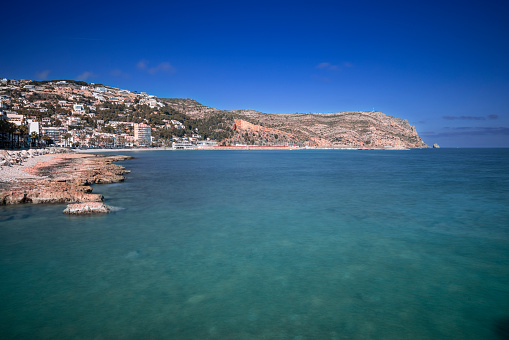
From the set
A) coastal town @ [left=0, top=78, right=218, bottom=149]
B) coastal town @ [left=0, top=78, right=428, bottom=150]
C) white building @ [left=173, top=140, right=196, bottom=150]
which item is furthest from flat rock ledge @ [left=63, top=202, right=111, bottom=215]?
white building @ [left=173, top=140, right=196, bottom=150]

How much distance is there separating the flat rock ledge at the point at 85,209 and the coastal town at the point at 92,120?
317 ft

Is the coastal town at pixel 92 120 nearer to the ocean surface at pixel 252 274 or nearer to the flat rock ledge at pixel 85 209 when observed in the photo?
the flat rock ledge at pixel 85 209

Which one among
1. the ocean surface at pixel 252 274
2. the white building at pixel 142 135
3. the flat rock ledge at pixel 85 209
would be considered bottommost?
the ocean surface at pixel 252 274

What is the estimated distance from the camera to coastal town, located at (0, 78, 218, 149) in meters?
129

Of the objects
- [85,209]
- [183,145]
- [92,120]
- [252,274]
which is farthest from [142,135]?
[252,274]

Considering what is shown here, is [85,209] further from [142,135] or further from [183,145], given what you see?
[183,145]

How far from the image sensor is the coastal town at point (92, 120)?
129 meters

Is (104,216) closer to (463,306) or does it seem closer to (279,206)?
(279,206)

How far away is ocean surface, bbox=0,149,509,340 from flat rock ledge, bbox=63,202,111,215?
0.61 meters

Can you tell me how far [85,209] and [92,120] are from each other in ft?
530

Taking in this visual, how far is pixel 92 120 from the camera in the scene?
15738cm

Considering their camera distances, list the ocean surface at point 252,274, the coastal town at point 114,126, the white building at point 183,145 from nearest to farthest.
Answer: the ocean surface at point 252,274 → the coastal town at point 114,126 → the white building at point 183,145

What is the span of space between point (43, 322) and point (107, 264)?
2.97m

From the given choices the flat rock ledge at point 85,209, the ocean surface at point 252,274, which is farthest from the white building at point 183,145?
the flat rock ledge at point 85,209
